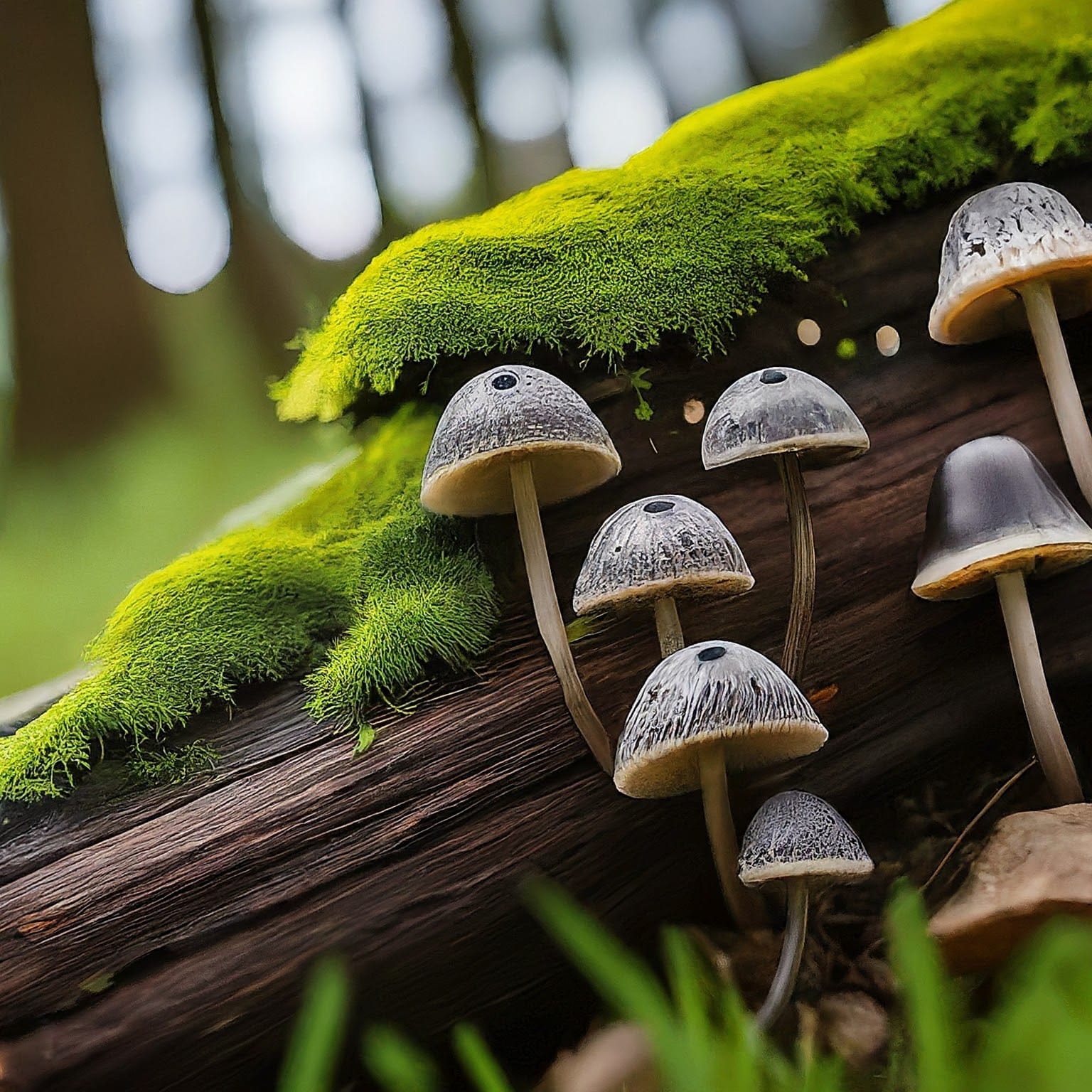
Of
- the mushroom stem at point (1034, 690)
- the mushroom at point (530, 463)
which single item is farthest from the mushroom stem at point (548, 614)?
the mushroom stem at point (1034, 690)

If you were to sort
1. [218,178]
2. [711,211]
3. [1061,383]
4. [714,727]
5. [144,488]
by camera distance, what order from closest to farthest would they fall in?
[714,727] → [1061,383] → [711,211] → [144,488] → [218,178]

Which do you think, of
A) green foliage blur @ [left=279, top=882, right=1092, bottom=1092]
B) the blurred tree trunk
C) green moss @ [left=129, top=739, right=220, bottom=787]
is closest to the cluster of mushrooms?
green moss @ [left=129, top=739, right=220, bottom=787]

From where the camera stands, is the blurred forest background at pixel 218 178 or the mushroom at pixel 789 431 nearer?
the mushroom at pixel 789 431

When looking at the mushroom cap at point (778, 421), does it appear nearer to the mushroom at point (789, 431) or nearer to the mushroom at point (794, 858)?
the mushroom at point (789, 431)

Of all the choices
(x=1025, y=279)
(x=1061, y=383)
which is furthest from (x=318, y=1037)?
(x=1061, y=383)

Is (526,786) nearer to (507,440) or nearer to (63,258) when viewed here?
(507,440)

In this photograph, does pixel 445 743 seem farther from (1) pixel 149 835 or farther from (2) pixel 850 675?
(2) pixel 850 675

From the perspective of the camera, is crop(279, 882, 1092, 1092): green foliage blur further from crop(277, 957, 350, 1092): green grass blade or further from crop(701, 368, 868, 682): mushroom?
crop(701, 368, 868, 682): mushroom
